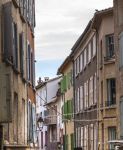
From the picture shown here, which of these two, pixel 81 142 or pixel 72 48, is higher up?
pixel 72 48

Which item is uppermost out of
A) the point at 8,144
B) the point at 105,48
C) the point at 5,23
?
the point at 105,48

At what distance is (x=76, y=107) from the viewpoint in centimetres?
5672

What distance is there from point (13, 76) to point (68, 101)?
44.0 metres

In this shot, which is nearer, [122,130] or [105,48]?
[122,130]

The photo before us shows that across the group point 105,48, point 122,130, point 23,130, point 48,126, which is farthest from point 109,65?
point 48,126

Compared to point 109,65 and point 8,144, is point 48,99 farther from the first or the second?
point 8,144

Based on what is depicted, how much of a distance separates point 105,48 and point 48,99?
58.7m

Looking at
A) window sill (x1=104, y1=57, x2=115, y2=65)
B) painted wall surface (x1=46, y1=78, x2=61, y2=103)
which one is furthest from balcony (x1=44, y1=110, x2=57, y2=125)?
window sill (x1=104, y1=57, x2=115, y2=65)

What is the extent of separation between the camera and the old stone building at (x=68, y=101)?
202 ft

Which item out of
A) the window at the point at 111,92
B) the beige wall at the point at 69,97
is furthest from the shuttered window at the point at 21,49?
the beige wall at the point at 69,97

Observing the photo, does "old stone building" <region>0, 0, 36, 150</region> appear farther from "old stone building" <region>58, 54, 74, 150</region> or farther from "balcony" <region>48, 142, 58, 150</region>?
"balcony" <region>48, 142, 58, 150</region>

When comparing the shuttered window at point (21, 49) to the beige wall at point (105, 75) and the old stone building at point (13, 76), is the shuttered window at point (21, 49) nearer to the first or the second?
the old stone building at point (13, 76)

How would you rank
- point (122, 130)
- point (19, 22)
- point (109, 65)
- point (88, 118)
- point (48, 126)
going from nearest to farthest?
1. point (19, 22)
2. point (122, 130)
3. point (109, 65)
4. point (88, 118)
5. point (48, 126)

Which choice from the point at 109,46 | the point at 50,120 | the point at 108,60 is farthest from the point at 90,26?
the point at 50,120
